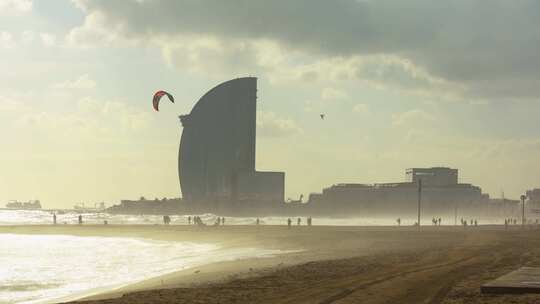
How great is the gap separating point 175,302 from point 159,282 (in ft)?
29.4

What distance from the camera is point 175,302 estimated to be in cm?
1792

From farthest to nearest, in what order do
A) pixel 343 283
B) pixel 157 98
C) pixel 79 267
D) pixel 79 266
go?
pixel 157 98, pixel 79 266, pixel 79 267, pixel 343 283

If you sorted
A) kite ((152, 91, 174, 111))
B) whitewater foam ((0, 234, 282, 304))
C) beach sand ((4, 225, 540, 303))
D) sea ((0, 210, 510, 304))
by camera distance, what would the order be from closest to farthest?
1. beach sand ((4, 225, 540, 303))
2. sea ((0, 210, 510, 304))
3. whitewater foam ((0, 234, 282, 304))
4. kite ((152, 91, 174, 111))

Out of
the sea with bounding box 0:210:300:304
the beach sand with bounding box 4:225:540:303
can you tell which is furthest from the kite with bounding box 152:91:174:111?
the beach sand with bounding box 4:225:540:303

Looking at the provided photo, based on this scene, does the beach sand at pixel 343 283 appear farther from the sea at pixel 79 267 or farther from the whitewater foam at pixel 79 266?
the whitewater foam at pixel 79 266

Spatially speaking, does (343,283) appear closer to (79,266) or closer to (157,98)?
(79,266)

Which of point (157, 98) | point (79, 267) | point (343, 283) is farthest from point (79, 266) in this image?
point (157, 98)

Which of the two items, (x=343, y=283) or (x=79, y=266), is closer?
(x=343, y=283)

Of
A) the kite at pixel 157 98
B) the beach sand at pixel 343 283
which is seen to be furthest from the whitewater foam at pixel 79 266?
the kite at pixel 157 98

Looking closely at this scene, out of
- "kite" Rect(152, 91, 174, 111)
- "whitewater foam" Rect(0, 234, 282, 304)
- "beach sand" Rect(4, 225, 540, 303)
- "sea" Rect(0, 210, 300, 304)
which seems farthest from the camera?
"kite" Rect(152, 91, 174, 111)

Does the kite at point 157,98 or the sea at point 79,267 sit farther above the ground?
the kite at point 157,98

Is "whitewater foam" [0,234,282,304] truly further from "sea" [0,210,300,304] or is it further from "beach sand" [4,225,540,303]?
"beach sand" [4,225,540,303]

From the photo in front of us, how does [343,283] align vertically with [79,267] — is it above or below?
above

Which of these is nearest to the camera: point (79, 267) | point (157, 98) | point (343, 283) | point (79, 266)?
point (343, 283)
